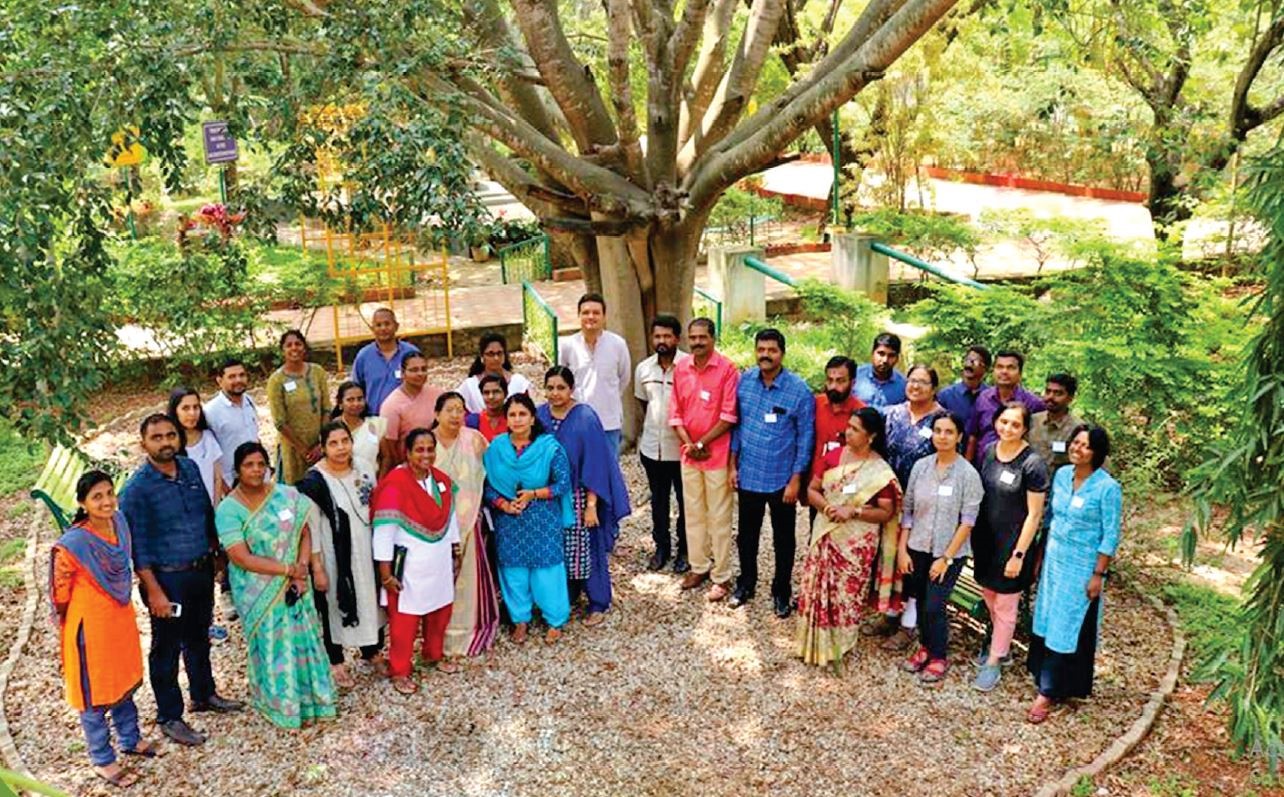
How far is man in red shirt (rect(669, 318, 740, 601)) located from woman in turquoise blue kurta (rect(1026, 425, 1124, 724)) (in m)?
1.95

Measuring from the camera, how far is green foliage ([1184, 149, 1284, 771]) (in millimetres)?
4277

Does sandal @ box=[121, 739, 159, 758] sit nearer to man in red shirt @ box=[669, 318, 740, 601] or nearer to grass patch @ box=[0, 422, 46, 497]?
man in red shirt @ box=[669, 318, 740, 601]

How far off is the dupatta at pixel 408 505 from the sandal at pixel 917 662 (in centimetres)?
267

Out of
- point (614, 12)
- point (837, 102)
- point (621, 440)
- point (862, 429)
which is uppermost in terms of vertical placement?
point (614, 12)

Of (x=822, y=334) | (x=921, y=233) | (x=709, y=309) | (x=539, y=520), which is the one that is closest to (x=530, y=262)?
(x=709, y=309)

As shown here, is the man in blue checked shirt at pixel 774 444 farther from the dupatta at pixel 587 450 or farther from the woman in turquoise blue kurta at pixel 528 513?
the woman in turquoise blue kurta at pixel 528 513

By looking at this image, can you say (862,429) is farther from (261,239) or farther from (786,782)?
(261,239)

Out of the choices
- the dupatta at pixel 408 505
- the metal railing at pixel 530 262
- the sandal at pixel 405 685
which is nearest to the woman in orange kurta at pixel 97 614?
the dupatta at pixel 408 505

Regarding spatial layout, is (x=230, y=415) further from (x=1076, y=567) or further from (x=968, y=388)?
(x=1076, y=567)

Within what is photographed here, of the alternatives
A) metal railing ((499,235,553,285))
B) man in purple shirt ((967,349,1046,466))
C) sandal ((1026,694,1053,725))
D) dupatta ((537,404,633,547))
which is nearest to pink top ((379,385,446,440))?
dupatta ((537,404,633,547))

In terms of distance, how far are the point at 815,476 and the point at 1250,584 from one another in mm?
2200

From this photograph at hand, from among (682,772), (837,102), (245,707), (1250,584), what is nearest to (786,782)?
(682,772)

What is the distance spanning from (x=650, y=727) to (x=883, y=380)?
2436mm

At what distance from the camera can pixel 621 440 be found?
369 inches
